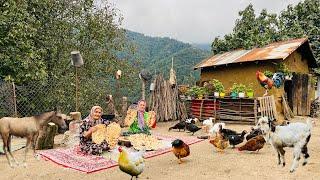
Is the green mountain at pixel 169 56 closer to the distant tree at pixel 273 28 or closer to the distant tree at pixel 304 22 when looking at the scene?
the distant tree at pixel 273 28

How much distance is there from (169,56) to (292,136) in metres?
60.4

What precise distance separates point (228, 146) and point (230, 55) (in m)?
12.8

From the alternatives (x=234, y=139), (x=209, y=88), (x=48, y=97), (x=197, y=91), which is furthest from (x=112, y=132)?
(x=197, y=91)

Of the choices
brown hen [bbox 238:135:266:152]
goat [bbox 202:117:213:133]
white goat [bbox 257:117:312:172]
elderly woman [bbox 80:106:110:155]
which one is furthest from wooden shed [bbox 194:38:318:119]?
white goat [bbox 257:117:312:172]

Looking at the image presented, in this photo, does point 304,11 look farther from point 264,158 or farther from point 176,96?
point 264,158

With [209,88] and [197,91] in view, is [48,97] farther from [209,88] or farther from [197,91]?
[209,88]

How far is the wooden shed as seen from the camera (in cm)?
2080

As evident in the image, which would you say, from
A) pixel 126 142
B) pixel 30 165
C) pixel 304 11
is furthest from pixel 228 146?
pixel 304 11

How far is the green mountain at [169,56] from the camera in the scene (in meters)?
48.3

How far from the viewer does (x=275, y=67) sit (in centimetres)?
2073

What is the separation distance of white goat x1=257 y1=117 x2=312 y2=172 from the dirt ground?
4.39 metres

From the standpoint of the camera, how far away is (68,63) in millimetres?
21234

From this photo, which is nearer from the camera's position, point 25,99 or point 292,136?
point 292,136

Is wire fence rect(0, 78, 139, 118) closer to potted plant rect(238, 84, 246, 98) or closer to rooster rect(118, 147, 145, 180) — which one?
potted plant rect(238, 84, 246, 98)
